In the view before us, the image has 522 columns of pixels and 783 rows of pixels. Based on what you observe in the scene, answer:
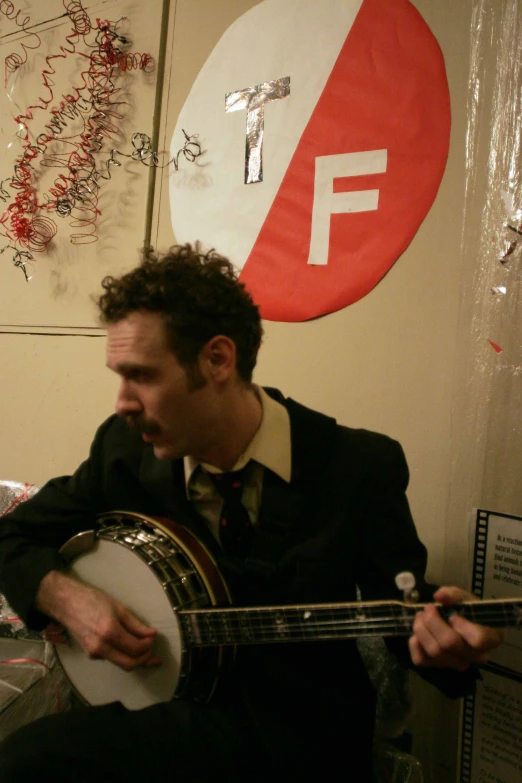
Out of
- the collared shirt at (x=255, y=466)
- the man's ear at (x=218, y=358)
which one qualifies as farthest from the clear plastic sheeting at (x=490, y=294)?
the man's ear at (x=218, y=358)

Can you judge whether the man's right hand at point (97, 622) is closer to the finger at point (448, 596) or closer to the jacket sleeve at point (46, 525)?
the jacket sleeve at point (46, 525)

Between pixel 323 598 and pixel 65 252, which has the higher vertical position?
pixel 65 252

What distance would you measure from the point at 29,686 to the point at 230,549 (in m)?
0.62

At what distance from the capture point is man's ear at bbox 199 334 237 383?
3.70ft

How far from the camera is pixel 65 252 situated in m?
2.12

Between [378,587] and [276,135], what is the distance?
1305 mm

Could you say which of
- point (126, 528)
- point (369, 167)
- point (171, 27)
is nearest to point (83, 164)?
point (171, 27)

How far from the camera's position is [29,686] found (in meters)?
1.28

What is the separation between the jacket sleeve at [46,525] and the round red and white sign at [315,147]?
723 millimetres

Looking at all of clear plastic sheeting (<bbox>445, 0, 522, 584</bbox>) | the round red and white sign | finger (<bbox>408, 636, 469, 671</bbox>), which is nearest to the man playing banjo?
finger (<bbox>408, 636, 469, 671</bbox>)

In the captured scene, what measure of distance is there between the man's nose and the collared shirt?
169mm

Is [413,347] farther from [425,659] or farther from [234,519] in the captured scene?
[425,659]

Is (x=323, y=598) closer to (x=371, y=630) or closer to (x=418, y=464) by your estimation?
(x=371, y=630)

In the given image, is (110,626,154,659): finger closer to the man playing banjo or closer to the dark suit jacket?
the man playing banjo
